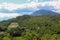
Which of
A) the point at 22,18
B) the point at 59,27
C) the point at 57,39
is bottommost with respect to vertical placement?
the point at 22,18

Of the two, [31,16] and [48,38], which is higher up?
[48,38]

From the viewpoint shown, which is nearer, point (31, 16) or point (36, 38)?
point (36, 38)

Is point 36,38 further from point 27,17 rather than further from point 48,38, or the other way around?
point 27,17

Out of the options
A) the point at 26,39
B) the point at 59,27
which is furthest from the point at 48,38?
the point at 59,27

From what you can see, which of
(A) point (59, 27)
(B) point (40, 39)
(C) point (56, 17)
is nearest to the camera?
(B) point (40, 39)

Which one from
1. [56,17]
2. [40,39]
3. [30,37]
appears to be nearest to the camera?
[40,39]

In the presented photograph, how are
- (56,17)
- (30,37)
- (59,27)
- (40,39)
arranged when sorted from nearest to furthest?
(40,39) < (30,37) < (59,27) < (56,17)

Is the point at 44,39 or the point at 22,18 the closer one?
the point at 44,39

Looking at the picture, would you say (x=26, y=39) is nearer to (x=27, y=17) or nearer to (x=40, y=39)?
(x=40, y=39)

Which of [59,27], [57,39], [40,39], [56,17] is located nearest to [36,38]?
[40,39]
